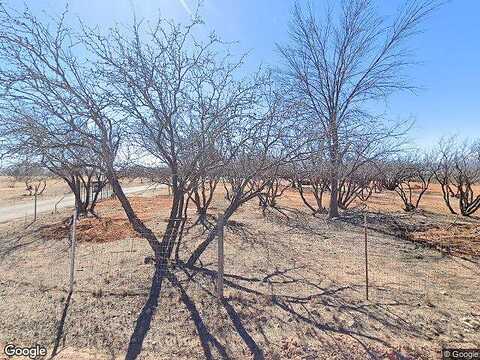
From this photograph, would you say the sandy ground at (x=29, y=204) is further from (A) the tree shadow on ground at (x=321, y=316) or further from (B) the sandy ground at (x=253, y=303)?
(A) the tree shadow on ground at (x=321, y=316)

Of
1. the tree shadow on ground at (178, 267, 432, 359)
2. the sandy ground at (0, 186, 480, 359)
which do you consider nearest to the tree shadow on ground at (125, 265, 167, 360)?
the sandy ground at (0, 186, 480, 359)

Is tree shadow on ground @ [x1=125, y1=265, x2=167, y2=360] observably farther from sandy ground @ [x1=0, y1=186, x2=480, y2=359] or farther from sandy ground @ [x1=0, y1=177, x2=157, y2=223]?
sandy ground @ [x1=0, y1=177, x2=157, y2=223]

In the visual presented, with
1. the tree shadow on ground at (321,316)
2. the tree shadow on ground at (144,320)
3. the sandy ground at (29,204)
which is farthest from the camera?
the sandy ground at (29,204)

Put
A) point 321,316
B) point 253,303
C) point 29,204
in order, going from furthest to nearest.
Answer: point 29,204, point 253,303, point 321,316

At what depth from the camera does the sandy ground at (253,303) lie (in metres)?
3.76

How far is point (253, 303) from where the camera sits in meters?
4.86

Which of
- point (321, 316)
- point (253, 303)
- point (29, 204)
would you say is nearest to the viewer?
point (321, 316)

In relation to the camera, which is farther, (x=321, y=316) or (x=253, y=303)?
(x=253, y=303)

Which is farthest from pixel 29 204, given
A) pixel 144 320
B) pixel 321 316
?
pixel 321 316

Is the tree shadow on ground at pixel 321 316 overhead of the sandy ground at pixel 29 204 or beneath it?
beneath

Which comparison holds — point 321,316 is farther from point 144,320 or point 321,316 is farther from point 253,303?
point 144,320

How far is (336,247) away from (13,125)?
7.69 metres

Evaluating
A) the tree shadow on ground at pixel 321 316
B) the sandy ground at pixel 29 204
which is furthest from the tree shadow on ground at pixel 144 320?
the sandy ground at pixel 29 204

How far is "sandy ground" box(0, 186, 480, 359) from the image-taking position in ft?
12.3
